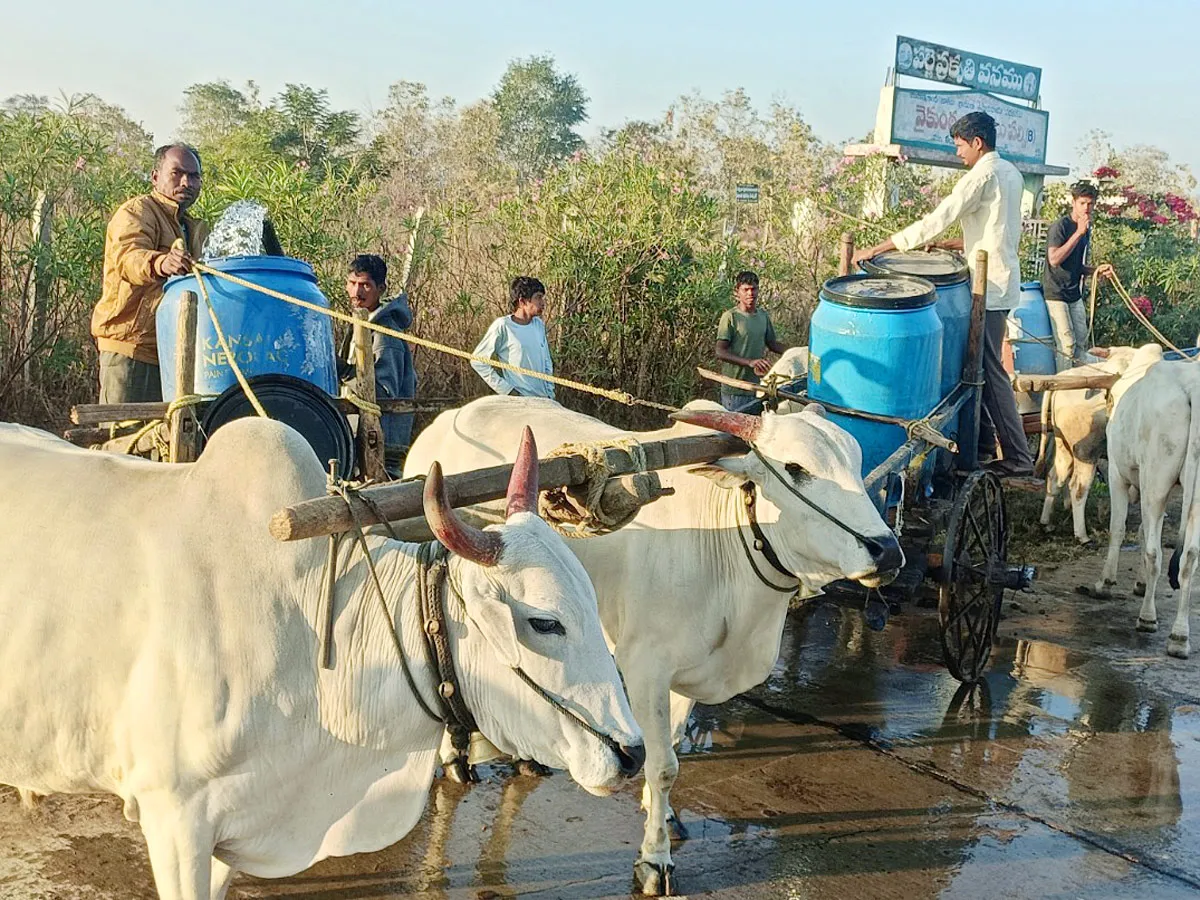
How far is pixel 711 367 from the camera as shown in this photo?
9.44 m

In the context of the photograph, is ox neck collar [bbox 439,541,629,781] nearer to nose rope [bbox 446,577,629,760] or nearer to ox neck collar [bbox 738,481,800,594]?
nose rope [bbox 446,577,629,760]

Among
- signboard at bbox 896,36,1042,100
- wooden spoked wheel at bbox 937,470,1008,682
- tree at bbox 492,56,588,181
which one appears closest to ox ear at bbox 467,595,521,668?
wooden spoked wheel at bbox 937,470,1008,682

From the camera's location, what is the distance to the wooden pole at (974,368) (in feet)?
17.9

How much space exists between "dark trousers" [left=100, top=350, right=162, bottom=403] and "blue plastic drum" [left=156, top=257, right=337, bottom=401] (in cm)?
79

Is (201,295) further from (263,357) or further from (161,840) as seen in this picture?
(161,840)

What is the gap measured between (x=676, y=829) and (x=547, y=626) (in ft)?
6.44

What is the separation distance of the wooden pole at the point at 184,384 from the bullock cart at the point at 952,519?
6.91ft

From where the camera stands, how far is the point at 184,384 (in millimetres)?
3580

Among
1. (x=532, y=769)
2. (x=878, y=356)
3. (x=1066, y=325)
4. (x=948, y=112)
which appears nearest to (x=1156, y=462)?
(x=878, y=356)

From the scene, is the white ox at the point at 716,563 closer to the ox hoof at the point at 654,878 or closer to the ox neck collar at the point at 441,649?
the ox hoof at the point at 654,878

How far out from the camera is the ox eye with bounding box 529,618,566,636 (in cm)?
230

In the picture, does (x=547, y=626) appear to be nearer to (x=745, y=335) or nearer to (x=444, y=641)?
(x=444, y=641)

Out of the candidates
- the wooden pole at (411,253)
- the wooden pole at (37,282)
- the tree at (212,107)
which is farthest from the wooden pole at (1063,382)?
the tree at (212,107)

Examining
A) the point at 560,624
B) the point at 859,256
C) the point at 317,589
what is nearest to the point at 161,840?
the point at 317,589
